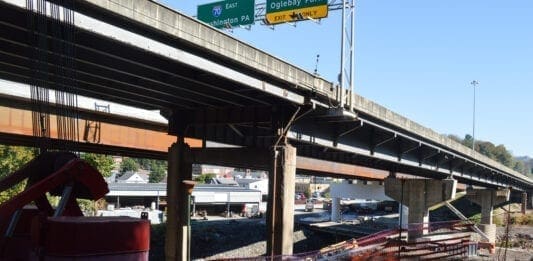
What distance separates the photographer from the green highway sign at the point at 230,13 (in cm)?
3320

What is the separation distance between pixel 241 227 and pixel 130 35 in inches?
1733

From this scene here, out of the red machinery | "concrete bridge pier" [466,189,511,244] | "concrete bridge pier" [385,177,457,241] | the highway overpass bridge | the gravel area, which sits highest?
the highway overpass bridge

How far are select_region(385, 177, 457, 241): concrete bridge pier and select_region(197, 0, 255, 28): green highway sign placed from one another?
19.8m

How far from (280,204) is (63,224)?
51.1ft

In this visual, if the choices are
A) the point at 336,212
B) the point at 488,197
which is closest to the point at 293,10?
the point at 336,212

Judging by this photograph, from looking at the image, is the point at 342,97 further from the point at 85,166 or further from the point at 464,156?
the point at 464,156

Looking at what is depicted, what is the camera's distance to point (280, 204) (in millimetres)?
21875

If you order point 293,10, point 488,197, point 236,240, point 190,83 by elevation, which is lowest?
point 236,240

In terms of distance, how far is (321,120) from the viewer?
85.6 ft

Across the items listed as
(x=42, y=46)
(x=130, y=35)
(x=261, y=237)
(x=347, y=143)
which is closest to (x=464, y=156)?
(x=261, y=237)

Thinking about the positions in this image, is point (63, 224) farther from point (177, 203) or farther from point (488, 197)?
point (488, 197)

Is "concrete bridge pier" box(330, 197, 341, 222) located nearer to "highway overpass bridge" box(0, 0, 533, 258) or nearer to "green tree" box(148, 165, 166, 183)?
"highway overpass bridge" box(0, 0, 533, 258)

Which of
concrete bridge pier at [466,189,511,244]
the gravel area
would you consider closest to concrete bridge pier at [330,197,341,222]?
the gravel area

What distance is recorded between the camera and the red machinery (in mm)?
6660
